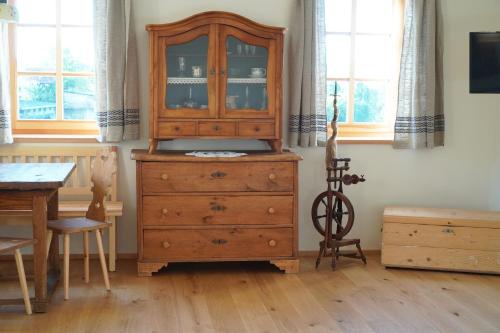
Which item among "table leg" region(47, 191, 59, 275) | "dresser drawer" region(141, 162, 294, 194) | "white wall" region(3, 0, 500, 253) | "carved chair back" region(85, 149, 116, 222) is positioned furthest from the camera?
"white wall" region(3, 0, 500, 253)

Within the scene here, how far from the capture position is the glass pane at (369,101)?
5336mm

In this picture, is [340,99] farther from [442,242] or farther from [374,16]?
[442,242]

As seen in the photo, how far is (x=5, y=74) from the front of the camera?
4.74 metres

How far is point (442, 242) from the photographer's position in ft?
15.6

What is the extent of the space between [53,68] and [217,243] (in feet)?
5.66

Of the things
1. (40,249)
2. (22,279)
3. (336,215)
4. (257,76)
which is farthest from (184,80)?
(22,279)

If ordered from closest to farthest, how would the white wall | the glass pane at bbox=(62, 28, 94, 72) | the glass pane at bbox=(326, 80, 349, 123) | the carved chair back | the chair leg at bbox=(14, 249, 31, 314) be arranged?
the chair leg at bbox=(14, 249, 31, 314)
the carved chair back
the glass pane at bbox=(62, 28, 94, 72)
the white wall
the glass pane at bbox=(326, 80, 349, 123)

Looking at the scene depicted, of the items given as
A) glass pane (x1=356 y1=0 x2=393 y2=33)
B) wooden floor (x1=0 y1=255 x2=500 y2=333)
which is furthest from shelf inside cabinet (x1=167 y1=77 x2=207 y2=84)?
glass pane (x1=356 y1=0 x2=393 y2=33)

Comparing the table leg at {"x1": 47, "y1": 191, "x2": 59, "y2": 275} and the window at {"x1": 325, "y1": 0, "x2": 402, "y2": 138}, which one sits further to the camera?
the window at {"x1": 325, "y1": 0, "x2": 402, "y2": 138}

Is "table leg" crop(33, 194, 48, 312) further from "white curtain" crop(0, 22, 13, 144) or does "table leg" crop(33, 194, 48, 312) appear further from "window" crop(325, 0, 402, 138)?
"window" crop(325, 0, 402, 138)

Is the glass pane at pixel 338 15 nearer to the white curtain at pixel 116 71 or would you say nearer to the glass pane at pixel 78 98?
the white curtain at pixel 116 71

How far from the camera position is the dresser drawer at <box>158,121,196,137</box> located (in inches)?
183

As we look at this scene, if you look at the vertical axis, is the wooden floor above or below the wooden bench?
below

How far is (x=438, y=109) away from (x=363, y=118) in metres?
0.56
